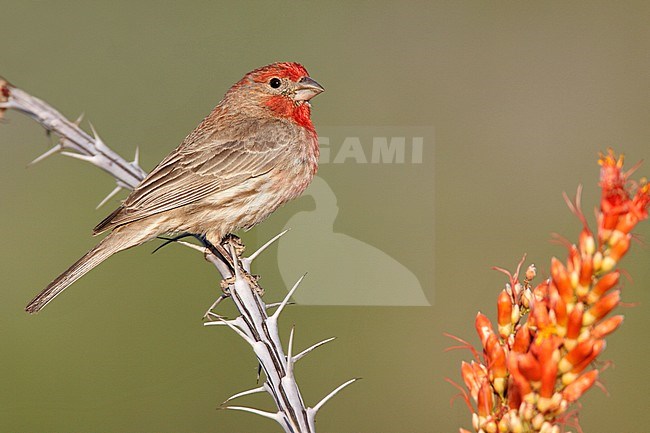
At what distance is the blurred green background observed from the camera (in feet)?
→ 24.1

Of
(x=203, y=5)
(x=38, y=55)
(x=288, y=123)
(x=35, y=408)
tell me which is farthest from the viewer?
(x=203, y=5)

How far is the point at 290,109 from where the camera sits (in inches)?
193

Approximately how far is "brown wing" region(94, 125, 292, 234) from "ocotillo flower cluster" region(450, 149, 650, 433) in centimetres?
233

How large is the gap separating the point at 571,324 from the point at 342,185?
279 inches

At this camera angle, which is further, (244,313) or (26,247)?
(26,247)

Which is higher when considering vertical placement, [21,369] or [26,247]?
[26,247]

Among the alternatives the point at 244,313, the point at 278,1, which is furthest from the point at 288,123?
the point at 278,1

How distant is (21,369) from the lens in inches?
298

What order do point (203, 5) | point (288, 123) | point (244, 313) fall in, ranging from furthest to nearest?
1. point (203, 5)
2. point (288, 123)
3. point (244, 313)

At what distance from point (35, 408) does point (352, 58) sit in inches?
Result: 224

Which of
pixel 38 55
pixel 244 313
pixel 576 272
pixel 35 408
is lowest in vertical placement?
pixel 35 408

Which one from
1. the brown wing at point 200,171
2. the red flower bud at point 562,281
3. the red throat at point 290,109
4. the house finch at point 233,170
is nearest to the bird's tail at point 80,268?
the house finch at point 233,170

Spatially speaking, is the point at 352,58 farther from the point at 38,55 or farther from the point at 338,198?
the point at 38,55

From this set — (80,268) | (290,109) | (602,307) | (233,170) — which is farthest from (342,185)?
(602,307)
